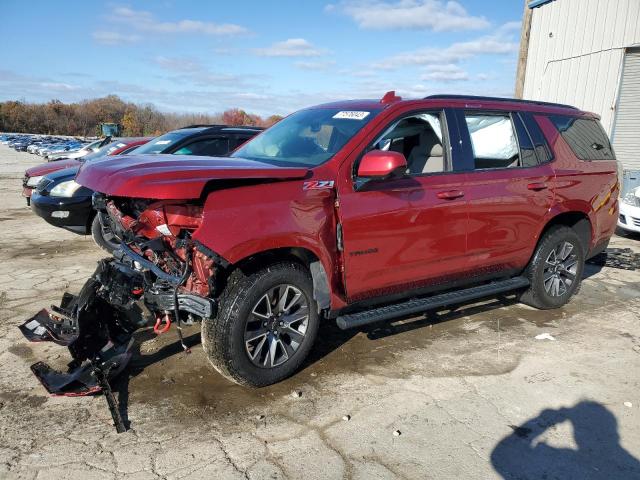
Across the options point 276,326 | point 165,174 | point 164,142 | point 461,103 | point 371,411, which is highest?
point 461,103

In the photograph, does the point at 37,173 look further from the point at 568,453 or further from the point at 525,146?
the point at 568,453

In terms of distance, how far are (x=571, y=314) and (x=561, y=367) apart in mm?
1432

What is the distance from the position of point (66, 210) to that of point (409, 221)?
17.0 feet

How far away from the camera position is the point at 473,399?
3459 millimetres

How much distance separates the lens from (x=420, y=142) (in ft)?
15.0

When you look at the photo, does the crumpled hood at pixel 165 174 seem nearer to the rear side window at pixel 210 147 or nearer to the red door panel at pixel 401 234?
the red door panel at pixel 401 234

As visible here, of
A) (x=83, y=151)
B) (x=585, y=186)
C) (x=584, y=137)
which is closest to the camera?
(x=585, y=186)

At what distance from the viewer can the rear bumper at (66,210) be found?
273 inches

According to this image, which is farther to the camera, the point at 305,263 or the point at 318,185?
the point at 305,263

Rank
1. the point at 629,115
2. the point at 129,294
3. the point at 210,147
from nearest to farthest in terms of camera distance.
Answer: the point at 129,294 < the point at 210,147 < the point at 629,115

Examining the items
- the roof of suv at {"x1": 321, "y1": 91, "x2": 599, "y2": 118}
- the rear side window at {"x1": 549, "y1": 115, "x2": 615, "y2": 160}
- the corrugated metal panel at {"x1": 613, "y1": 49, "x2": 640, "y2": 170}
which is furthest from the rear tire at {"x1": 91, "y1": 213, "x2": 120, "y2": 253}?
the corrugated metal panel at {"x1": 613, "y1": 49, "x2": 640, "y2": 170}

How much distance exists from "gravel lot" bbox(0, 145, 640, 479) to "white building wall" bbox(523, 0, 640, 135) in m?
9.99

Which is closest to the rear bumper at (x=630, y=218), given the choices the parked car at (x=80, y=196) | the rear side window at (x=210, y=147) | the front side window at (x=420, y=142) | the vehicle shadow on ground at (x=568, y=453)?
the front side window at (x=420, y=142)

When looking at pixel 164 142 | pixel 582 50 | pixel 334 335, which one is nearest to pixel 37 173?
pixel 164 142
